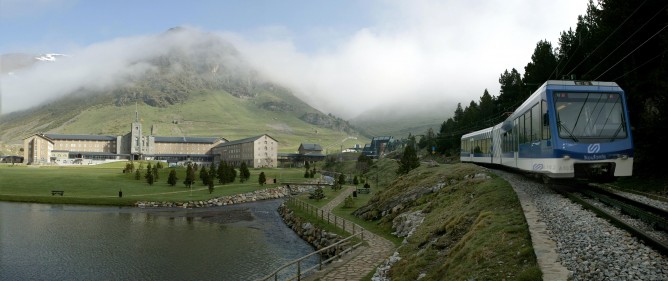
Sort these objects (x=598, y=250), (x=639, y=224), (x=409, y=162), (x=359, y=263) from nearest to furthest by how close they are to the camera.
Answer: (x=598, y=250)
(x=639, y=224)
(x=359, y=263)
(x=409, y=162)

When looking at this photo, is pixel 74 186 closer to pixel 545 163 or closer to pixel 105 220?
pixel 105 220

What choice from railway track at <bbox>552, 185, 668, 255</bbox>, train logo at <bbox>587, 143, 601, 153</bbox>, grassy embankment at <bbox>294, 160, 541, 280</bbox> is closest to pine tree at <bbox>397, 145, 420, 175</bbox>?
grassy embankment at <bbox>294, 160, 541, 280</bbox>

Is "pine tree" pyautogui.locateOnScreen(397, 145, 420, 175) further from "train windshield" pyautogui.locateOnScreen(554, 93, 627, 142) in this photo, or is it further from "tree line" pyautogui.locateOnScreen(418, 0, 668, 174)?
"train windshield" pyautogui.locateOnScreen(554, 93, 627, 142)

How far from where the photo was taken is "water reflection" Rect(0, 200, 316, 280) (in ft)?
101

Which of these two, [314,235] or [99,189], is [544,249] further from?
[99,189]

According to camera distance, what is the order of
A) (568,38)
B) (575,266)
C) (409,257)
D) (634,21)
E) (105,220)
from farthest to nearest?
1. (568,38)
2. (105,220)
3. (634,21)
4. (409,257)
5. (575,266)

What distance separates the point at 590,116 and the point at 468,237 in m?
9.76

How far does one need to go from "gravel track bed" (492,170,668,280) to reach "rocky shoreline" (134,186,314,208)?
67.0 metres

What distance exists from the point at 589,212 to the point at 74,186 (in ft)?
320

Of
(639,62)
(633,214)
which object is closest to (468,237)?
(633,214)

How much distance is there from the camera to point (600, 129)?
20.4m

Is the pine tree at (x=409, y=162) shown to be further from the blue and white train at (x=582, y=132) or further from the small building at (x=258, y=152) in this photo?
the small building at (x=258, y=152)

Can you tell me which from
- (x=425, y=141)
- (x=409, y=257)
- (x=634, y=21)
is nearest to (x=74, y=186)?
(x=409, y=257)

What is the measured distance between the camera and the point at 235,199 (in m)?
81.3
